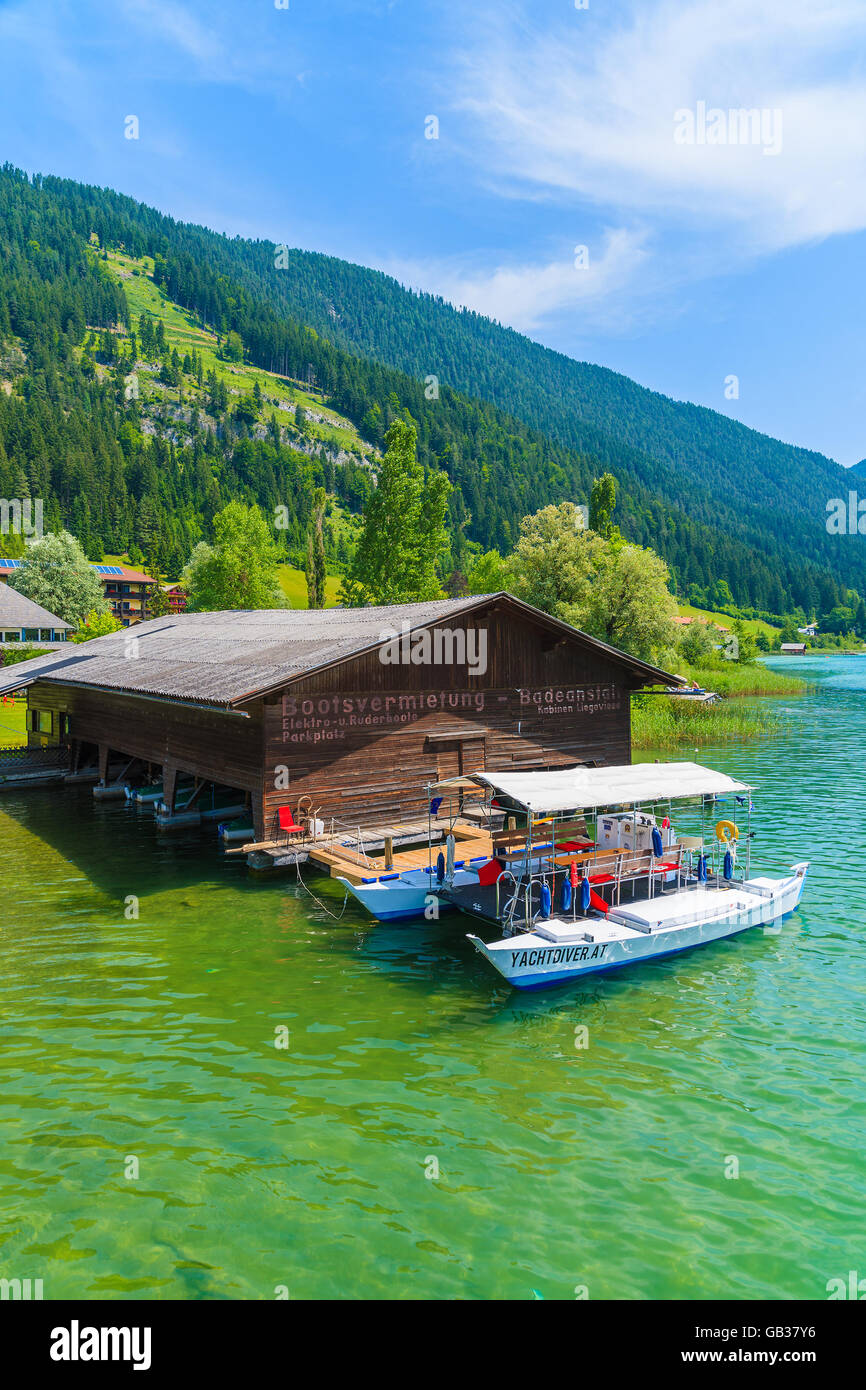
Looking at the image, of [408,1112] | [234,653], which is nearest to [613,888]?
[408,1112]

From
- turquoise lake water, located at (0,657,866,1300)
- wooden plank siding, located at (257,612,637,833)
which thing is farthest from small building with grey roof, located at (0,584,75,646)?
turquoise lake water, located at (0,657,866,1300)

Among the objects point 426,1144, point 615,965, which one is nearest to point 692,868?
point 615,965

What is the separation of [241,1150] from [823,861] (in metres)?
20.9

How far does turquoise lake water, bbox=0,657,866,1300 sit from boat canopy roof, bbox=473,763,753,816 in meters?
3.79

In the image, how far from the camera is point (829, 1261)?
9.40 metres

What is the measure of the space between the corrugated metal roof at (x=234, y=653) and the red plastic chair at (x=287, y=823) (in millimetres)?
3739

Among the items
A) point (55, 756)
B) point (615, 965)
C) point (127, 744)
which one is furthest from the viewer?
point (55, 756)

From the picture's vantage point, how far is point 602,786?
20.3m

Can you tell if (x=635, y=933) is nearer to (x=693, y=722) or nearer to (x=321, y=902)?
(x=321, y=902)

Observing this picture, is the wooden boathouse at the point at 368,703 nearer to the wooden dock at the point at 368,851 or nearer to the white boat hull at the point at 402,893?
the wooden dock at the point at 368,851

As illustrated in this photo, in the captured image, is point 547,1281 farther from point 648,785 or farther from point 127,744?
point 127,744

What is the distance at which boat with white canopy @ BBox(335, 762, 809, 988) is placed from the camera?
1762cm

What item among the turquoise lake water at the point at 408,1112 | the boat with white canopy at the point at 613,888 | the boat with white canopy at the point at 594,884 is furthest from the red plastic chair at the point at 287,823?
the boat with white canopy at the point at 613,888
